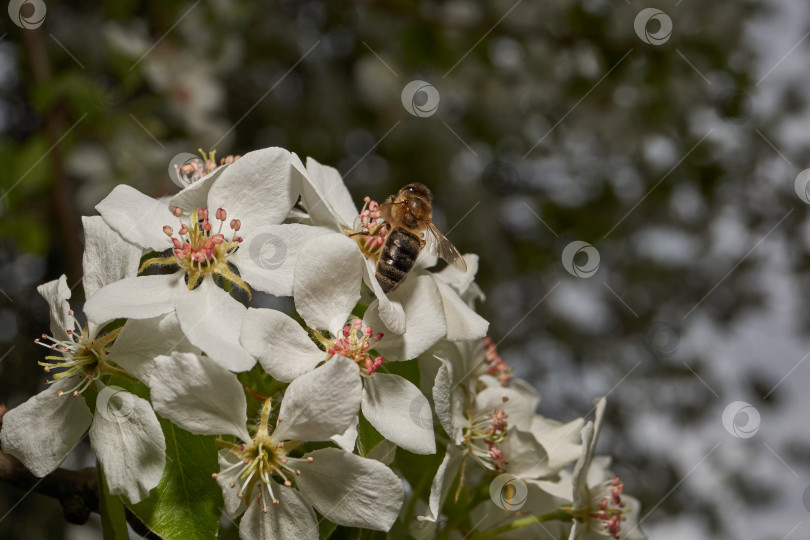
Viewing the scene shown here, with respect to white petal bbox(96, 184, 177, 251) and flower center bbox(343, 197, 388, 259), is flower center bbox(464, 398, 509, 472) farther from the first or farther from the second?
white petal bbox(96, 184, 177, 251)

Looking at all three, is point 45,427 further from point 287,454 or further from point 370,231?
point 370,231

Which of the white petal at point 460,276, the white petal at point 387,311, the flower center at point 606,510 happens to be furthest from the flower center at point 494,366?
the white petal at point 387,311

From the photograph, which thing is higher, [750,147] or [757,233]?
[750,147]

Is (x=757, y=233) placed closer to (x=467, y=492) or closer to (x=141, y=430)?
(x=467, y=492)

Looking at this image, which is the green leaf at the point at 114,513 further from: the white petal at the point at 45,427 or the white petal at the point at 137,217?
the white petal at the point at 137,217

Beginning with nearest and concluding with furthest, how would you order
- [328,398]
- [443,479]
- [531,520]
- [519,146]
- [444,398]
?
1. [328,398]
2. [444,398]
3. [443,479]
4. [531,520]
5. [519,146]

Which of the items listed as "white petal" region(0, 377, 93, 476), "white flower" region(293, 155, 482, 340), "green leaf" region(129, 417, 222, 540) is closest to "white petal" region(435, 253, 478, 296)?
"white flower" region(293, 155, 482, 340)

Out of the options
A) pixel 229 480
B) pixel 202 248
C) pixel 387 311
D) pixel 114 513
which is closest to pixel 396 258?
pixel 387 311

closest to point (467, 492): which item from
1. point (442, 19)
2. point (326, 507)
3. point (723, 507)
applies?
point (326, 507)
